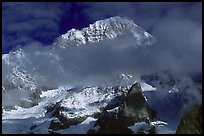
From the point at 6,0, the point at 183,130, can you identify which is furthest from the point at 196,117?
the point at 6,0

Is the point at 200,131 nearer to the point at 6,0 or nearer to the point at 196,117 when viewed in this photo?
the point at 196,117

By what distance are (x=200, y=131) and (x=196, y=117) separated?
3909 mm

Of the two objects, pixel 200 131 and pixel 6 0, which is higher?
pixel 6 0

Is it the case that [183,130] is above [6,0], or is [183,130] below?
below

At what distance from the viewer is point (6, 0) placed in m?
51.0

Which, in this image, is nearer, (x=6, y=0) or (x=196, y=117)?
(x=6, y=0)

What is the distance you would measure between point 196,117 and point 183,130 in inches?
102

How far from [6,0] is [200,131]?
1805 inches

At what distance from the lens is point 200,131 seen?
89.7m

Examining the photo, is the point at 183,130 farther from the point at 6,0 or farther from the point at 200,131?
the point at 6,0

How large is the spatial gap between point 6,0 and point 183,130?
47.8 metres

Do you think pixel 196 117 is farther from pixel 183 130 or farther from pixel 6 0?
pixel 6 0

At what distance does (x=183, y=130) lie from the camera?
92.8 m

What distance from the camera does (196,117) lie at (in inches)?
3671
